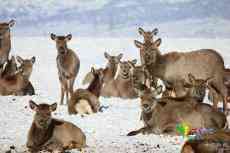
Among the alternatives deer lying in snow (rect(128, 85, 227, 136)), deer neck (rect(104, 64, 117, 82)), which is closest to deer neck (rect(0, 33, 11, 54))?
deer neck (rect(104, 64, 117, 82))

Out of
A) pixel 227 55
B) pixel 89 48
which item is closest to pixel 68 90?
pixel 227 55

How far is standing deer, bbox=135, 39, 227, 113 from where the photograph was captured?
16.2 metres

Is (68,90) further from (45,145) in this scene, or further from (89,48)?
(89,48)

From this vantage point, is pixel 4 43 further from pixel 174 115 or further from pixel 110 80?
pixel 174 115

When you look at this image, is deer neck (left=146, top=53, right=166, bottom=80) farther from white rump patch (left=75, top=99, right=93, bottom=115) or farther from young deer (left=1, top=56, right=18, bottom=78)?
young deer (left=1, top=56, right=18, bottom=78)

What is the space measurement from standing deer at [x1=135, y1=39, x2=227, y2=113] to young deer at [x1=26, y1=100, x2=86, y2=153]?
608 centimetres

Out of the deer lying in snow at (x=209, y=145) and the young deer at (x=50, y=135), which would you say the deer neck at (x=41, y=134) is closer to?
the young deer at (x=50, y=135)

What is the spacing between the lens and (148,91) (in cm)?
1302

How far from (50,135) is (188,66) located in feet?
21.6

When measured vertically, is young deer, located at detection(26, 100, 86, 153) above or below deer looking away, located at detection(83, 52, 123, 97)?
below

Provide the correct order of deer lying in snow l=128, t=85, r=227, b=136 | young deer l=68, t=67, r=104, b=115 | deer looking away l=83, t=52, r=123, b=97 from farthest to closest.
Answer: deer looking away l=83, t=52, r=123, b=97 → young deer l=68, t=67, r=104, b=115 → deer lying in snow l=128, t=85, r=227, b=136

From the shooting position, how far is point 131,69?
19.5 meters

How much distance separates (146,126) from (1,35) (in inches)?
390

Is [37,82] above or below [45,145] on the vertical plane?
above
